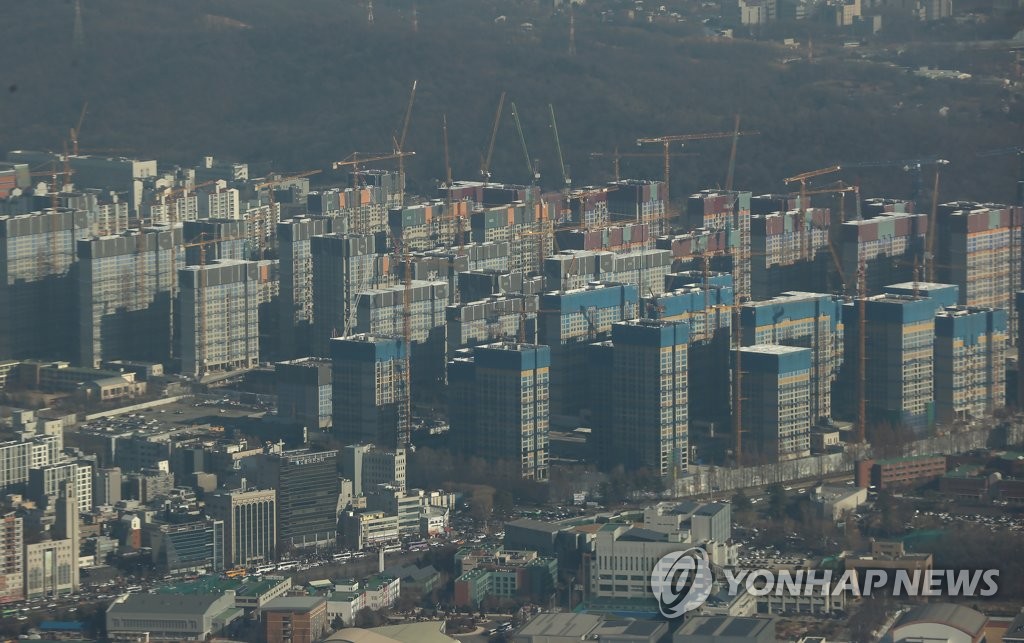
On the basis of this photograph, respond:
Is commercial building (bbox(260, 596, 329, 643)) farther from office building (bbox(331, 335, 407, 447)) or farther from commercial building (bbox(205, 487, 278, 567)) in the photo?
office building (bbox(331, 335, 407, 447))

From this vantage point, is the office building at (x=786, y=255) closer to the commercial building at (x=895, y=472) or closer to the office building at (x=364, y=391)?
the office building at (x=364, y=391)

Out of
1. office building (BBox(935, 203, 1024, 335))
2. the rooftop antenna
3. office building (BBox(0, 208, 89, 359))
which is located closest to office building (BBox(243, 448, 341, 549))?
office building (BBox(0, 208, 89, 359))

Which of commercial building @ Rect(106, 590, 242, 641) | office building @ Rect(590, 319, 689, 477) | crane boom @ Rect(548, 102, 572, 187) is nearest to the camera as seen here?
commercial building @ Rect(106, 590, 242, 641)

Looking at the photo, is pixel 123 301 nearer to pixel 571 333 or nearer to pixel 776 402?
pixel 571 333

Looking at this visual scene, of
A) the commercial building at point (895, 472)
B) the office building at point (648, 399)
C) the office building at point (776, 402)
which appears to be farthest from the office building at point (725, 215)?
the commercial building at point (895, 472)

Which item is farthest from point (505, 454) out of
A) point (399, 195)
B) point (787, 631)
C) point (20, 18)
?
point (20, 18)

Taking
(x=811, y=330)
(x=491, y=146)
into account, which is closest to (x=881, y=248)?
(x=811, y=330)
